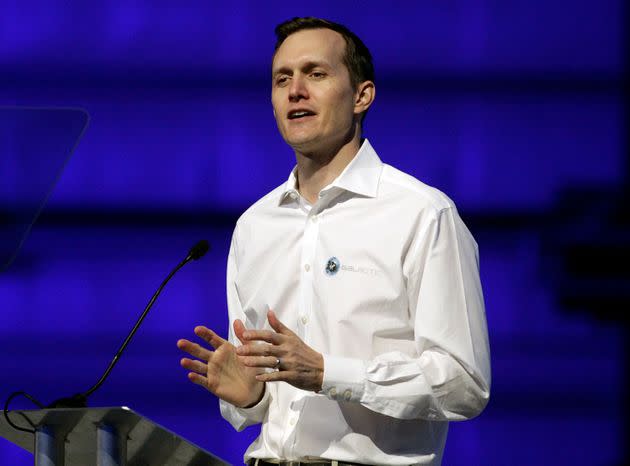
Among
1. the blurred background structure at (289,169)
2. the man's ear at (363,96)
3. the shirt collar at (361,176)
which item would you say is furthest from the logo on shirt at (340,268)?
the blurred background structure at (289,169)

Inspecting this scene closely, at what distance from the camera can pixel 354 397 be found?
197cm

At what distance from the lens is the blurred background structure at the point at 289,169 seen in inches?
130

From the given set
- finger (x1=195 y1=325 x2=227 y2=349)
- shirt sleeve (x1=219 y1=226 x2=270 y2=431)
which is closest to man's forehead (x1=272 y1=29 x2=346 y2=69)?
shirt sleeve (x1=219 y1=226 x2=270 y2=431)

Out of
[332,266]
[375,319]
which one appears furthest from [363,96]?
[375,319]

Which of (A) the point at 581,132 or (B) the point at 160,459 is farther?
(A) the point at 581,132

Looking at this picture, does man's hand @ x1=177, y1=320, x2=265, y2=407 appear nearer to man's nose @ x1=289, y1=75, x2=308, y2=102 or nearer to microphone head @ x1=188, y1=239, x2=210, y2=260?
microphone head @ x1=188, y1=239, x2=210, y2=260

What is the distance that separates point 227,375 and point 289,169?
1.32m

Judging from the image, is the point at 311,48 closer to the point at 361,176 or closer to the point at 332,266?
the point at 361,176

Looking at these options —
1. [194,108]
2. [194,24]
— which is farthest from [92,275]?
[194,24]

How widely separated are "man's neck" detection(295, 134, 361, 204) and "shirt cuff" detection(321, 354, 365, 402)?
480 millimetres

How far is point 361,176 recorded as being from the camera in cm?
228

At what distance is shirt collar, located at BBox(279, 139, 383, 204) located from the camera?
2.26 m

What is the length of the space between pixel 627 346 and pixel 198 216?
4.50 ft

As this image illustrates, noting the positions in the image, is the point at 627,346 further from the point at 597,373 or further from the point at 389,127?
the point at 389,127
